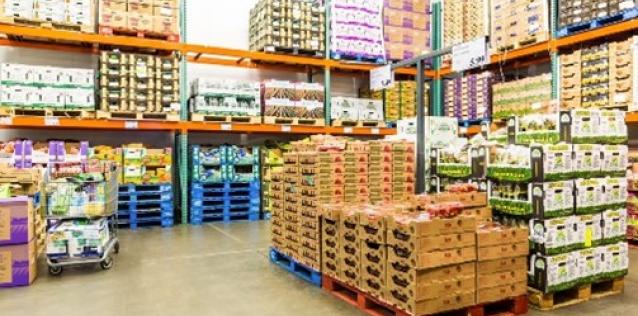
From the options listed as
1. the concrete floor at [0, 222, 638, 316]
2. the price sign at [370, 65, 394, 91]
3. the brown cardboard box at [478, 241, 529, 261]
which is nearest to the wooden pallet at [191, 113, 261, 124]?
the concrete floor at [0, 222, 638, 316]

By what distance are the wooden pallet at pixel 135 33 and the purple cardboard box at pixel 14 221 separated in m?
4.59

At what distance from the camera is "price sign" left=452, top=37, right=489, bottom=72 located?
15.8ft

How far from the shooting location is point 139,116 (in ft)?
29.1

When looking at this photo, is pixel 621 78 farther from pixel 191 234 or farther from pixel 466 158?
pixel 191 234

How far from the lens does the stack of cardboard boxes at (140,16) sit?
8.75 metres

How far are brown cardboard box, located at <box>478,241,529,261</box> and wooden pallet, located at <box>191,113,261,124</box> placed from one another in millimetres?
6528

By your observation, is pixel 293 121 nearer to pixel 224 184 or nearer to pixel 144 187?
pixel 224 184

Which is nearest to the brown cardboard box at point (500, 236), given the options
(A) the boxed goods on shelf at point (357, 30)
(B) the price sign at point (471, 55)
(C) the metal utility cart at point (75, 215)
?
(B) the price sign at point (471, 55)

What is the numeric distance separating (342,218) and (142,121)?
5638mm

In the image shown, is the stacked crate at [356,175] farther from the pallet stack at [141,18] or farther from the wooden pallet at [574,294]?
the pallet stack at [141,18]

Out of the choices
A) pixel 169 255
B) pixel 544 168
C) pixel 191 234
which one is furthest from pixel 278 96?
pixel 544 168

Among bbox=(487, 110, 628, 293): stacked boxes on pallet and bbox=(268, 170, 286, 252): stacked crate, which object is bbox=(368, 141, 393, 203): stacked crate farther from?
bbox=(487, 110, 628, 293): stacked boxes on pallet

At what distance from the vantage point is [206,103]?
31.0ft

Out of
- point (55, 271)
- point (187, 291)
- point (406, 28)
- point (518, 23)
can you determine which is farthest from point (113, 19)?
point (518, 23)
